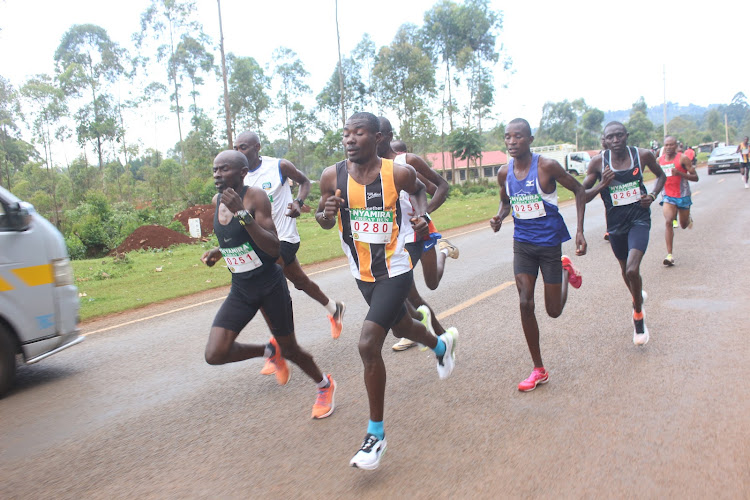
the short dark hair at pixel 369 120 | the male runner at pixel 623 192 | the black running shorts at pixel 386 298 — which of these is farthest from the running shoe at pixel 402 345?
the short dark hair at pixel 369 120

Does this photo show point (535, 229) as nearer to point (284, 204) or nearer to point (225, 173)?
point (225, 173)

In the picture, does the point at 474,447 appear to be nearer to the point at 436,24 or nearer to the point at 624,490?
the point at 624,490

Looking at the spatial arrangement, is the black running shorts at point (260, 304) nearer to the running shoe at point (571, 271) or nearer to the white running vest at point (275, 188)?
the white running vest at point (275, 188)

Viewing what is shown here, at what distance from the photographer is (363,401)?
4547 millimetres

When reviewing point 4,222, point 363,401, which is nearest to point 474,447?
point 363,401

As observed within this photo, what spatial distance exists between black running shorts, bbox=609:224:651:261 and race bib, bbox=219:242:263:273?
12.4ft

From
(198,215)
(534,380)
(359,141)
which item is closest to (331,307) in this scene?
(534,380)

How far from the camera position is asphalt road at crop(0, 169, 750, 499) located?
330cm

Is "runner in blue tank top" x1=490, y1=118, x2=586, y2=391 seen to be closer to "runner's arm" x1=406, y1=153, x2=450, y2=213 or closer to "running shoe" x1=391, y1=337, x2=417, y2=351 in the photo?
"runner's arm" x1=406, y1=153, x2=450, y2=213

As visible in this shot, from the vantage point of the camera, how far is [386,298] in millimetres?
3725

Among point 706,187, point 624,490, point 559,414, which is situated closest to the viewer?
point 624,490

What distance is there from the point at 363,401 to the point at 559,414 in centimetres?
146

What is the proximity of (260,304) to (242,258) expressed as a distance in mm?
384

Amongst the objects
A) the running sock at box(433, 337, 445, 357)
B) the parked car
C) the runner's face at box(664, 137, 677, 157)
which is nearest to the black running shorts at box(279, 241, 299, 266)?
the running sock at box(433, 337, 445, 357)
